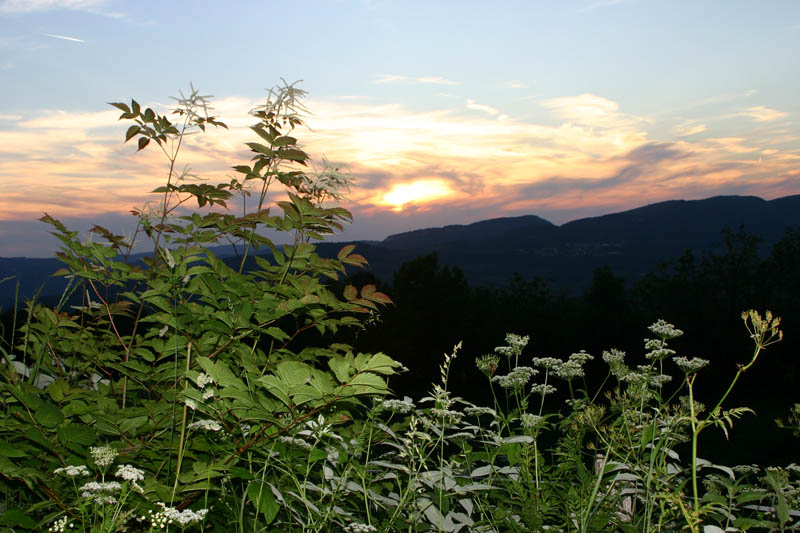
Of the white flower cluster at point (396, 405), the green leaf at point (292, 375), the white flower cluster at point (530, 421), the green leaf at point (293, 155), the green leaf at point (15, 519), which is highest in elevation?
the green leaf at point (293, 155)

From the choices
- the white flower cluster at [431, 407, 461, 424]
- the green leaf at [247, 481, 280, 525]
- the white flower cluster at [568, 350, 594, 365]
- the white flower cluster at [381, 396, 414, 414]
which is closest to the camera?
the green leaf at [247, 481, 280, 525]

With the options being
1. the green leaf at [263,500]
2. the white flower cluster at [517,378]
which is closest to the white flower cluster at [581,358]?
the white flower cluster at [517,378]

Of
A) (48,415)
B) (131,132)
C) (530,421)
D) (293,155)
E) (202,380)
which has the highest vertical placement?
(131,132)

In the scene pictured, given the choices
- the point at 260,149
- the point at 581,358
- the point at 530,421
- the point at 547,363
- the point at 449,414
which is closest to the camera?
the point at 449,414

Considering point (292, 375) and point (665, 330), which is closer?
point (292, 375)

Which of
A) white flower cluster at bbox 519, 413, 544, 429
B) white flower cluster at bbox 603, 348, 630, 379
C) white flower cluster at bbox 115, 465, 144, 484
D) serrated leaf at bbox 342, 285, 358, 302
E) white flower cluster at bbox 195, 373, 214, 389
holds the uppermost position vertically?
A: serrated leaf at bbox 342, 285, 358, 302

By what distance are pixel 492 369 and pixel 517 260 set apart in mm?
161388

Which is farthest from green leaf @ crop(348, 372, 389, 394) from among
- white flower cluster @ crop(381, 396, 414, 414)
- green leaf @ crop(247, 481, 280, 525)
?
white flower cluster @ crop(381, 396, 414, 414)

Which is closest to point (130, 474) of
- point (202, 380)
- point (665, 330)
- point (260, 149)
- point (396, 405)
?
point (202, 380)

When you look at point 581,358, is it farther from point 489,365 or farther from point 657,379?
point 489,365

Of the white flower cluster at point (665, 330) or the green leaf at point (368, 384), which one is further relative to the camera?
the white flower cluster at point (665, 330)

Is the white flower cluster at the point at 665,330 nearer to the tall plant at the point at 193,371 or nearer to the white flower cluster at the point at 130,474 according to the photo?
the tall plant at the point at 193,371

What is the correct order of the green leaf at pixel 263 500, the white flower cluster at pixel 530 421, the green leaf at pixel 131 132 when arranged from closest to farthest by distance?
the green leaf at pixel 263 500 < the white flower cluster at pixel 530 421 < the green leaf at pixel 131 132

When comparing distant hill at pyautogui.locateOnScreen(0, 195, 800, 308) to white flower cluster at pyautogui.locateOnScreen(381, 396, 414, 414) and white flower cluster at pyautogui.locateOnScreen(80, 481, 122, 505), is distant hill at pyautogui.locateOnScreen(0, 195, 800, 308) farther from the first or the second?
white flower cluster at pyautogui.locateOnScreen(80, 481, 122, 505)
